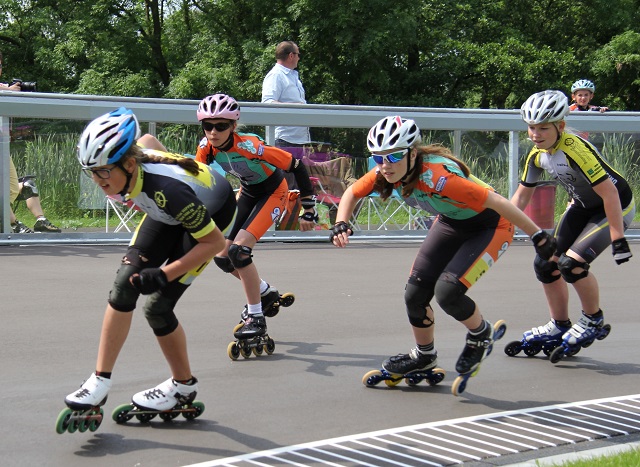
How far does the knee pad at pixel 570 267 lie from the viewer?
25.5ft

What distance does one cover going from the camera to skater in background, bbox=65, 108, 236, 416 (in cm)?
528

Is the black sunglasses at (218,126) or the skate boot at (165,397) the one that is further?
the black sunglasses at (218,126)

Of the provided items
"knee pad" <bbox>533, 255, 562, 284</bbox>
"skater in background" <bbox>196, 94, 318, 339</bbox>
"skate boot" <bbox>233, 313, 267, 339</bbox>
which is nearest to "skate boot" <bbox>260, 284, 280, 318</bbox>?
"skater in background" <bbox>196, 94, 318, 339</bbox>

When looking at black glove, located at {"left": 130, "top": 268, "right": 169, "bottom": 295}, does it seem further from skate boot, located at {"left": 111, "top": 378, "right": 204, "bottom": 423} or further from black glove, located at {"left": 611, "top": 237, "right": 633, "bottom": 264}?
black glove, located at {"left": 611, "top": 237, "right": 633, "bottom": 264}

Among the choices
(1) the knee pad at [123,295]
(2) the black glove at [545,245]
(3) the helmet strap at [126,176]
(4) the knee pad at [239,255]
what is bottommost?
(4) the knee pad at [239,255]

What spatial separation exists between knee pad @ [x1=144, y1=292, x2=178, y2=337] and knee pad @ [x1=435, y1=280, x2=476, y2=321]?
181 centimetres

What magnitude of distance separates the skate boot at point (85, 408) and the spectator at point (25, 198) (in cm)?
927

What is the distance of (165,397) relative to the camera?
19.4ft

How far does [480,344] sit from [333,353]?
170cm

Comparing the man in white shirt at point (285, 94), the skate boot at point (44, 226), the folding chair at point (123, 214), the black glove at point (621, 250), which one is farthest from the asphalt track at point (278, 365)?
the man in white shirt at point (285, 94)

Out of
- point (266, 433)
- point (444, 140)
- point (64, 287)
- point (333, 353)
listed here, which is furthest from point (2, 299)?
point (444, 140)

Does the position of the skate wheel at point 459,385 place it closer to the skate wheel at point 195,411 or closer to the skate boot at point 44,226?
the skate wheel at point 195,411

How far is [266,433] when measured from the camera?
5.80m

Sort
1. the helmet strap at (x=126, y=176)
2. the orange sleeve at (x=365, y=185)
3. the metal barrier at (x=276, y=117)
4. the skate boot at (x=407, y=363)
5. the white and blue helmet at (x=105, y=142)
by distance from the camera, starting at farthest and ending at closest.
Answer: the metal barrier at (x=276, y=117), the skate boot at (x=407, y=363), the orange sleeve at (x=365, y=185), the helmet strap at (x=126, y=176), the white and blue helmet at (x=105, y=142)
